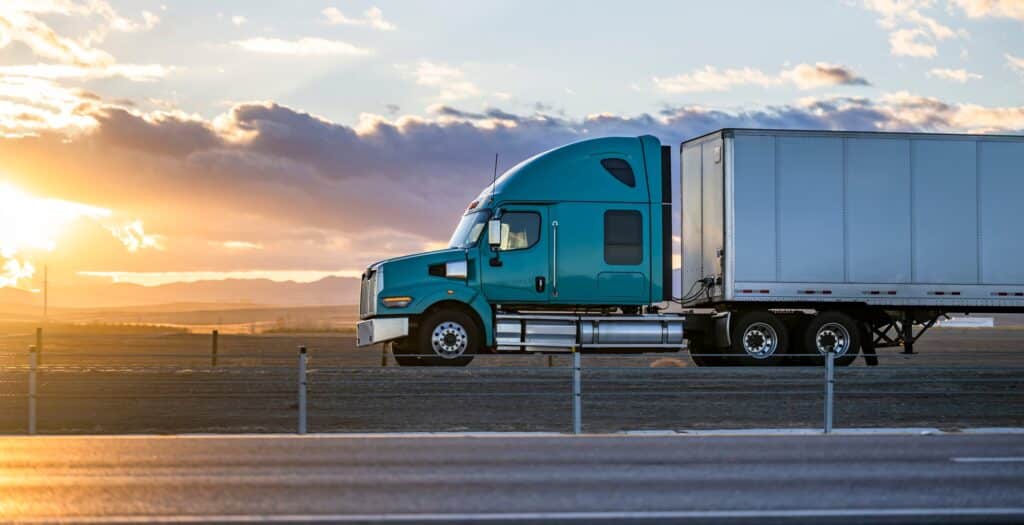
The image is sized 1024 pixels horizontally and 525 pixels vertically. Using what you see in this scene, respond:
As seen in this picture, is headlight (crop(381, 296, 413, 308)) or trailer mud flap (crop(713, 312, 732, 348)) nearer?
headlight (crop(381, 296, 413, 308))

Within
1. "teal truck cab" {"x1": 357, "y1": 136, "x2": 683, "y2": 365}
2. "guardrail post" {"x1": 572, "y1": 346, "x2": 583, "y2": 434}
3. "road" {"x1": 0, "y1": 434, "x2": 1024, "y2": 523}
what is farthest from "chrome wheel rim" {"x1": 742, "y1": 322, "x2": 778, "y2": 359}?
"road" {"x1": 0, "y1": 434, "x2": 1024, "y2": 523}

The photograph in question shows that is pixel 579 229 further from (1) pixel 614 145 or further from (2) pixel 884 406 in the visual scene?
(2) pixel 884 406

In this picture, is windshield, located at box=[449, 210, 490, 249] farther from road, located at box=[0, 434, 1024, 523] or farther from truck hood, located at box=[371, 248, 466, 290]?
road, located at box=[0, 434, 1024, 523]

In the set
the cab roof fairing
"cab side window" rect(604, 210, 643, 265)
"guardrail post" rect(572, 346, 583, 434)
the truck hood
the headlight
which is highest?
the cab roof fairing

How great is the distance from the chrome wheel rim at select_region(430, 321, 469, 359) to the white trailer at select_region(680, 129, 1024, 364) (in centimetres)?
497

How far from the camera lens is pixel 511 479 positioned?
1183 centimetres

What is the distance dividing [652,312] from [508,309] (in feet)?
9.72

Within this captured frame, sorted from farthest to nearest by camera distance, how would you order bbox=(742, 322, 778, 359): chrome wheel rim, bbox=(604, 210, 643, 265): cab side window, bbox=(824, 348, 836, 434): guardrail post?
bbox=(742, 322, 778, 359): chrome wheel rim < bbox=(604, 210, 643, 265): cab side window < bbox=(824, 348, 836, 434): guardrail post

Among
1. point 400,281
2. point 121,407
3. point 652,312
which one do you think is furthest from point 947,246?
point 121,407

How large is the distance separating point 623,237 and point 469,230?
3012mm

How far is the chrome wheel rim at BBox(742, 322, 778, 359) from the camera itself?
25812 millimetres

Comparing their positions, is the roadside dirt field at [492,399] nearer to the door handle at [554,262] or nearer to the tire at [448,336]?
the tire at [448,336]

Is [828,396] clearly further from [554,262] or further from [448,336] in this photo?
[448,336]

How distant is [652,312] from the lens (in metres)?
26.3
